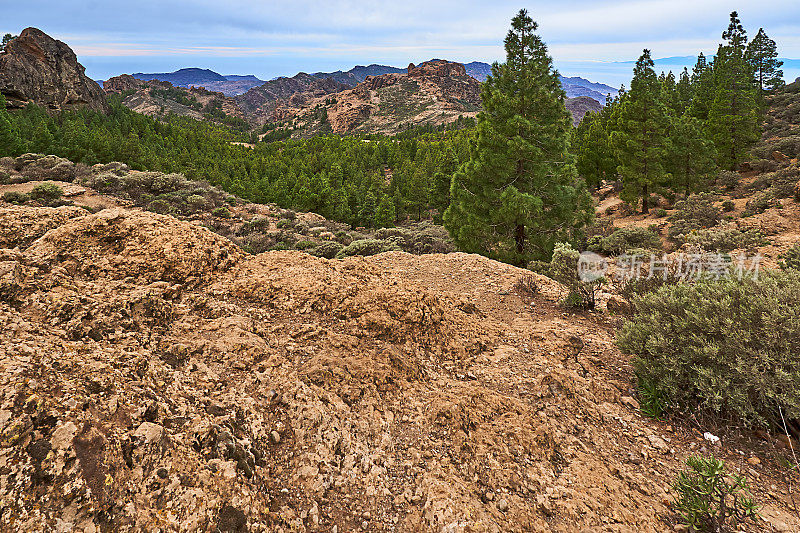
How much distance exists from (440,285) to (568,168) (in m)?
7.21

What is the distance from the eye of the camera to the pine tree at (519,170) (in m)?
11.2

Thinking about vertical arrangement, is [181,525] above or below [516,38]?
below

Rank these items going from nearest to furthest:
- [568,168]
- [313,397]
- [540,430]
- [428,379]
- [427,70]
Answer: [313,397], [540,430], [428,379], [568,168], [427,70]

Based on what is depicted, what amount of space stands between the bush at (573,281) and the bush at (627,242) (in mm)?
9440

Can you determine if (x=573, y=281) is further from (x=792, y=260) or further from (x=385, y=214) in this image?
(x=385, y=214)

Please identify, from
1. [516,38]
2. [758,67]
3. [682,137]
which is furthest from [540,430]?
[758,67]

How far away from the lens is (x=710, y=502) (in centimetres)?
274

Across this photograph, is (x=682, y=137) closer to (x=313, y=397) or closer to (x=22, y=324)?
(x=313, y=397)

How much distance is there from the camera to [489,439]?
10.9ft

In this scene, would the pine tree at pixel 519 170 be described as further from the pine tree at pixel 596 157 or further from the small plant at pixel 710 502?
the pine tree at pixel 596 157

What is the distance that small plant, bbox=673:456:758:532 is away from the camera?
2.62 metres

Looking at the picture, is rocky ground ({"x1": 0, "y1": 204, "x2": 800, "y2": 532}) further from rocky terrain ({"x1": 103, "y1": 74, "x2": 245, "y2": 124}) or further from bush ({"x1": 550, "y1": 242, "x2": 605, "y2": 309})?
rocky terrain ({"x1": 103, "y1": 74, "x2": 245, "y2": 124})

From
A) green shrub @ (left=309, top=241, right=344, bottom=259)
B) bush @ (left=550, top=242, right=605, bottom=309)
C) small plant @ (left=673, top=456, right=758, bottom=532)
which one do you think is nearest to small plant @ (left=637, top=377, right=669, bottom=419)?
small plant @ (left=673, top=456, right=758, bottom=532)

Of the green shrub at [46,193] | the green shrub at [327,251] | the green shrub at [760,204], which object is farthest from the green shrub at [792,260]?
the green shrub at [46,193]
